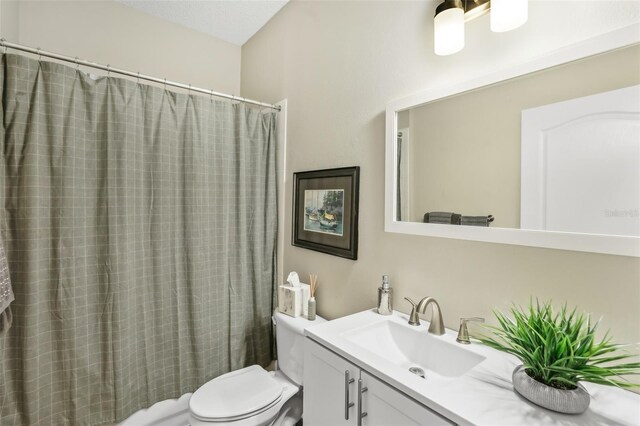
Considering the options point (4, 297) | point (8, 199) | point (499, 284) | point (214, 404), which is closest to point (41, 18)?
point (8, 199)

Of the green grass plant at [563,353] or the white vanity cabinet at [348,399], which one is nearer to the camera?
the green grass plant at [563,353]

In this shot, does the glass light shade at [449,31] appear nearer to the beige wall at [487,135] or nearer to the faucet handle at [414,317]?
the beige wall at [487,135]

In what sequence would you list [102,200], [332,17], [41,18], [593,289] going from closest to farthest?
[593,289]
[102,200]
[332,17]
[41,18]

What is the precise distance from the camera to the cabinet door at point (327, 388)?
0.99 metres

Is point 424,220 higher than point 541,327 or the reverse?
higher

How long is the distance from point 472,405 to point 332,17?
5.98 ft

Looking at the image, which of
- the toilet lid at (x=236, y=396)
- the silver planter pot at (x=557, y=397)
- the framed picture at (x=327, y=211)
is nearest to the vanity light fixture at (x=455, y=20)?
the framed picture at (x=327, y=211)

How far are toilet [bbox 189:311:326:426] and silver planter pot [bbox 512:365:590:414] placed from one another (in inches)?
39.8

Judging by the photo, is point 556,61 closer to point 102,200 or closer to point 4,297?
point 102,200

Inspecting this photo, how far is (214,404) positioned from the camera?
1408 mm

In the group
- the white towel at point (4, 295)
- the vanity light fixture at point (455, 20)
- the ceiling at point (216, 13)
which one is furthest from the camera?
the ceiling at point (216, 13)

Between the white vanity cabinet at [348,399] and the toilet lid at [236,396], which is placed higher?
the white vanity cabinet at [348,399]

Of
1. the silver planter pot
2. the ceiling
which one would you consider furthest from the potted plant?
the ceiling

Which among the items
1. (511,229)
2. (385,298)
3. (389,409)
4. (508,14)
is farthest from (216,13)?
(389,409)
